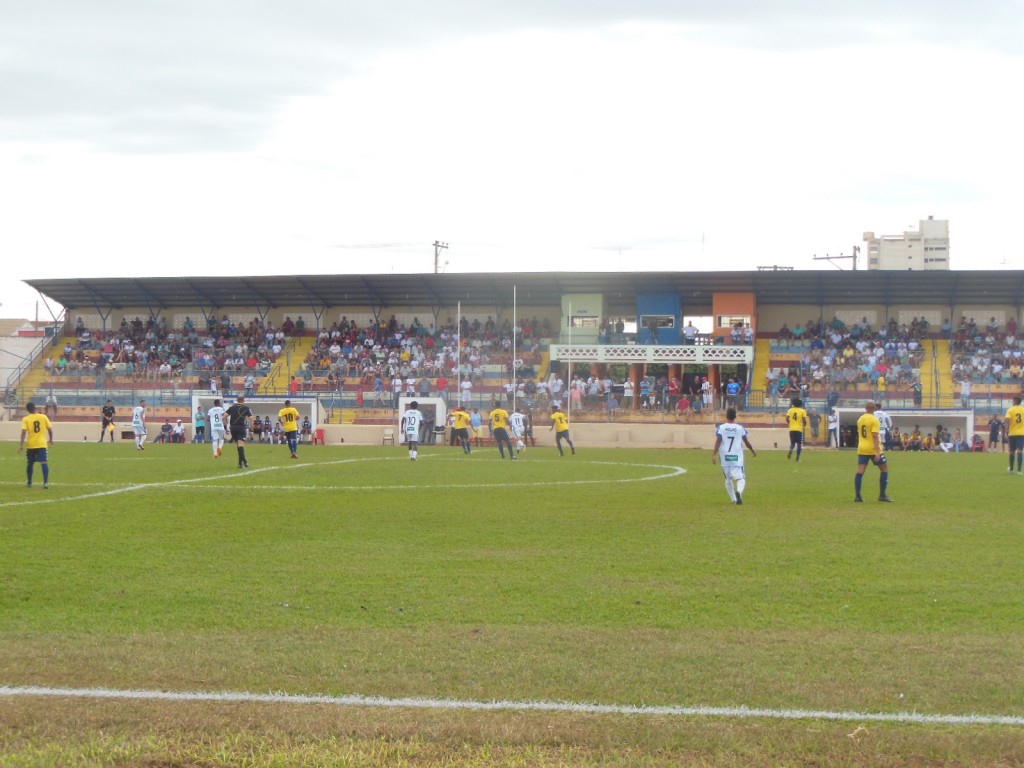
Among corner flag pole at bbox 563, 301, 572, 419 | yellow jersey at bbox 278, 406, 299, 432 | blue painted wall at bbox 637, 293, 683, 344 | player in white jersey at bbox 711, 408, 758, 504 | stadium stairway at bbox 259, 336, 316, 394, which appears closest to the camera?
player in white jersey at bbox 711, 408, 758, 504

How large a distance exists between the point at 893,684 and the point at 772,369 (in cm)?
4797

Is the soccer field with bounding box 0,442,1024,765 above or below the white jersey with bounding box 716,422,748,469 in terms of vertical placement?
below

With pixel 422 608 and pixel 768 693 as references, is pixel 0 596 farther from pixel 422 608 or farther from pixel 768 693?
pixel 768 693

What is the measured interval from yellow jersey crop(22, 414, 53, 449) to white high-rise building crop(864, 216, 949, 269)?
10009 cm

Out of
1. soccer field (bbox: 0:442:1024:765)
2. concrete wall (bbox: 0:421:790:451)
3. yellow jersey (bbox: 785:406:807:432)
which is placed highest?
yellow jersey (bbox: 785:406:807:432)

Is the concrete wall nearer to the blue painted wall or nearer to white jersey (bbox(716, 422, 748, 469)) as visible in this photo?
the blue painted wall

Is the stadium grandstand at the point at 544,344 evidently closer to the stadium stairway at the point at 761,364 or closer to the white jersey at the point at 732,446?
the stadium stairway at the point at 761,364

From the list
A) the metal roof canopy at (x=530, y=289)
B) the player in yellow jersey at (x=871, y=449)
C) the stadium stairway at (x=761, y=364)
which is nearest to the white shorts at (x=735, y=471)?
the player in yellow jersey at (x=871, y=449)

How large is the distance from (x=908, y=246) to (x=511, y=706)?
11439cm

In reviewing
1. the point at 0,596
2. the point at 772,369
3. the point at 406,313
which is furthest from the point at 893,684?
the point at 406,313

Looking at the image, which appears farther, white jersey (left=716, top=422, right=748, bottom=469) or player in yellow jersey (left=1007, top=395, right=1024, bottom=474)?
player in yellow jersey (left=1007, top=395, right=1024, bottom=474)

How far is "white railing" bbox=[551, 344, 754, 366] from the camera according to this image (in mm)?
53719

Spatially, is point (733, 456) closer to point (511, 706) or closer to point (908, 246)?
point (511, 706)

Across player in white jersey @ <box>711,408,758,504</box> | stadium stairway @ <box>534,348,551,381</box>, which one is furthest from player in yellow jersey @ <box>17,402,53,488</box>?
stadium stairway @ <box>534,348,551,381</box>
